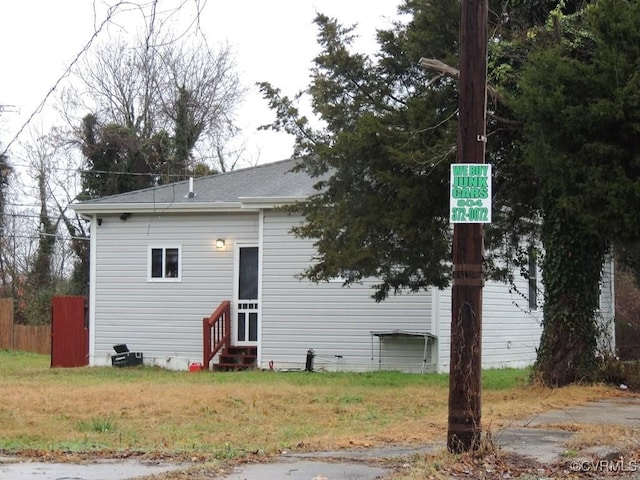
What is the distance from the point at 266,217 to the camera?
73.2ft

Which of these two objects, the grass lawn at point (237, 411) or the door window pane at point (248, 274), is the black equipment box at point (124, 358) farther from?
the grass lawn at point (237, 411)

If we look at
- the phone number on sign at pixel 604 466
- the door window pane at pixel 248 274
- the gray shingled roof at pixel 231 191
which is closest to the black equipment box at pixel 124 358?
the door window pane at pixel 248 274

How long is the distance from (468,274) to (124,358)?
16.7m

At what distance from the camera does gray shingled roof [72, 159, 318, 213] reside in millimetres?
22422

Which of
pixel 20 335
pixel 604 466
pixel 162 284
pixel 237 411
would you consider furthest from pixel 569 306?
pixel 20 335

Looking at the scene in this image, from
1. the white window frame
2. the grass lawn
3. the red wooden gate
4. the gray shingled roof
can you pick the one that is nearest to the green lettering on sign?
the grass lawn

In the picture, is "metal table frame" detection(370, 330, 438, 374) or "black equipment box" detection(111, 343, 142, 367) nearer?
"metal table frame" detection(370, 330, 438, 374)

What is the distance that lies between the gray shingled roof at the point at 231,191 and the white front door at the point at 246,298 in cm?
148

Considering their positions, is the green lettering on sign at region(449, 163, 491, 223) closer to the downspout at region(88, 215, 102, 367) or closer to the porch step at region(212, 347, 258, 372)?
the porch step at region(212, 347, 258, 372)

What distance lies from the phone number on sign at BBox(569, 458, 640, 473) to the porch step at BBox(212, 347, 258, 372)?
14854 millimetres

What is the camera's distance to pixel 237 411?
42.6ft

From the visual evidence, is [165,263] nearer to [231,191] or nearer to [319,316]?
[231,191]

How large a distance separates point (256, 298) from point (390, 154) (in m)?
9.02

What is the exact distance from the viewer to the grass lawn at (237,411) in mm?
9781
